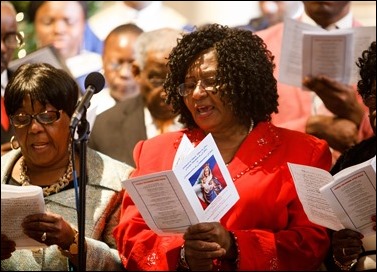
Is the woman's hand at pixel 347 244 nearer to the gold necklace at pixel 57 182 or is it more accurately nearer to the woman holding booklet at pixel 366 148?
the woman holding booklet at pixel 366 148

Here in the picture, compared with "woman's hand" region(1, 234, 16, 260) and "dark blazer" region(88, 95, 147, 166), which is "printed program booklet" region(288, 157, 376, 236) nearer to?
"woman's hand" region(1, 234, 16, 260)

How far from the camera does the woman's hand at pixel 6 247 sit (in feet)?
12.3

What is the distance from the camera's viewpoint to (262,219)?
3.79m

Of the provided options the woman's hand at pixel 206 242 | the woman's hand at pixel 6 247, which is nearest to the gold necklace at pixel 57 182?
the woman's hand at pixel 6 247

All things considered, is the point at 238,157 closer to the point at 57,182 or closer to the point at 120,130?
the point at 57,182

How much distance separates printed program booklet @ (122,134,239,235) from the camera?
139 inches

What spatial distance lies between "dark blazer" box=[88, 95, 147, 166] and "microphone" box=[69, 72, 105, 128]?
155 centimetres

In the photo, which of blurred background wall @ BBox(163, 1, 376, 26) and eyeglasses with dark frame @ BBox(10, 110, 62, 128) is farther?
blurred background wall @ BBox(163, 1, 376, 26)

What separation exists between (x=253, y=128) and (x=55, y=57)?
1.76 meters

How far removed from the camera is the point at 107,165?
4180mm

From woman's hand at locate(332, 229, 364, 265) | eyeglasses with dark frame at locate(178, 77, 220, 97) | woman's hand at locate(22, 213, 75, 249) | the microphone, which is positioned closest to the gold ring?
woman's hand at locate(22, 213, 75, 249)

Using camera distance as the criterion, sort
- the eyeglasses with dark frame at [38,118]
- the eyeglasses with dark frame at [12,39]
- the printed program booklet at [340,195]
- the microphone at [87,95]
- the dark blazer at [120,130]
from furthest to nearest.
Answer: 1. the eyeglasses with dark frame at [12,39]
2. the dark blazer at [120,130]
3. the eyeglasses with dark frame at [38,118]
4. the printed program booklet at [340,195]
5. the microphone at [87,95]

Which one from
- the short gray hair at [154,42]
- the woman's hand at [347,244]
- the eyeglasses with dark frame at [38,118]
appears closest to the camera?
the woman's hand at [347,244]

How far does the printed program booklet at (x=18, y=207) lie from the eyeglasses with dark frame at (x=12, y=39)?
2.01 metres
